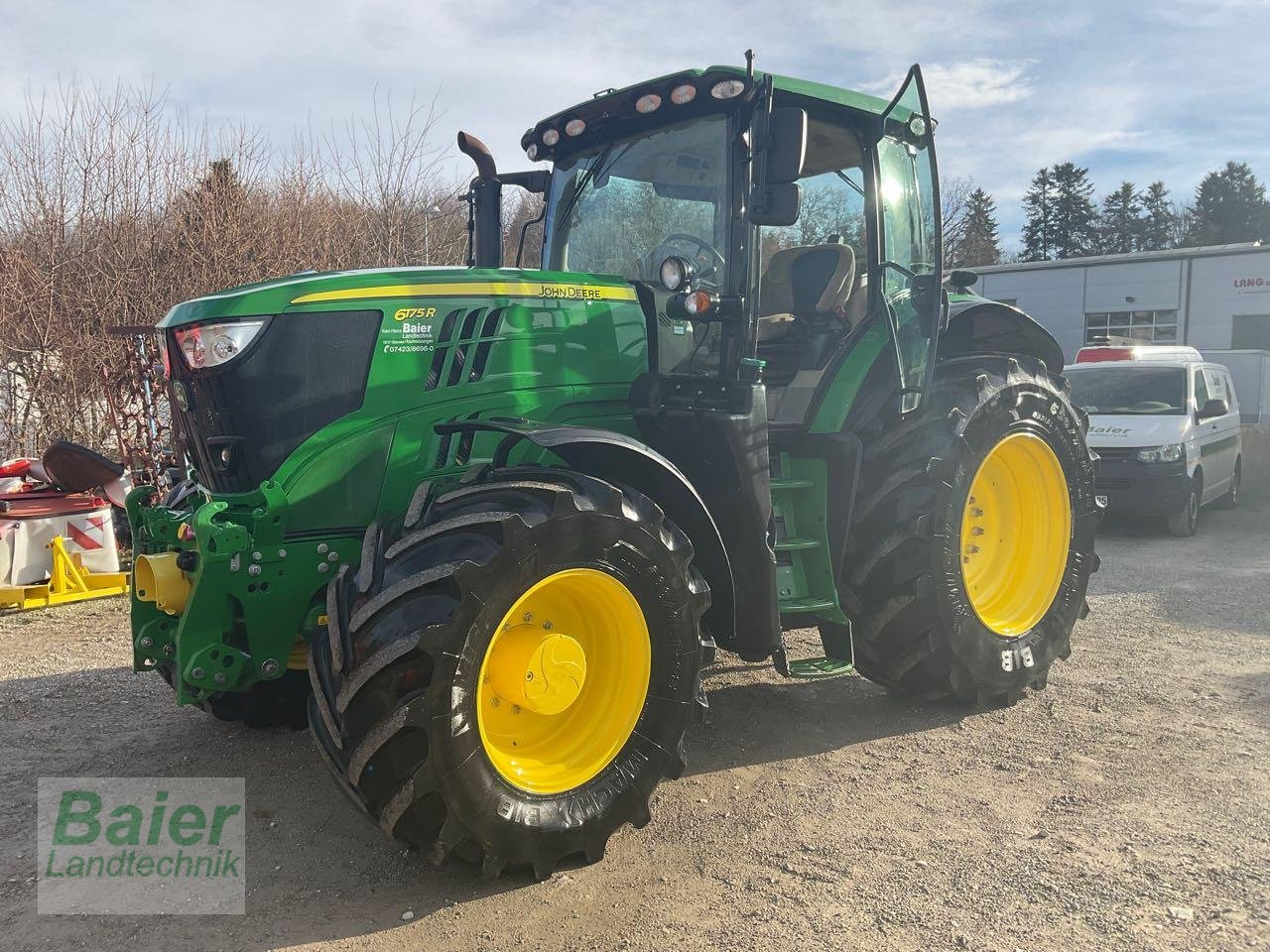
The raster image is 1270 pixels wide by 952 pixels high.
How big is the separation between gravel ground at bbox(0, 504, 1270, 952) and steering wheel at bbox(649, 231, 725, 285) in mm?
1999

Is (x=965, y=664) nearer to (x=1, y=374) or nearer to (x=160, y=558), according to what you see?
(x=160, y=558)

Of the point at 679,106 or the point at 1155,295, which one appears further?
the point at 1155,295

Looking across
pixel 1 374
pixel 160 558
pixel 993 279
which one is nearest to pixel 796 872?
pixel 160 558

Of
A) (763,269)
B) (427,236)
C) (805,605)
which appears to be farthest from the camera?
(427,236)

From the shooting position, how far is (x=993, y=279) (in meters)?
26.0

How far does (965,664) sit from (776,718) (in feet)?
2.90

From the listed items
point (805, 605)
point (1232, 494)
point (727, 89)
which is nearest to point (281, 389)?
point (727, 89)

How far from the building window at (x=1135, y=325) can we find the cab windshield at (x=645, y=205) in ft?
71.9

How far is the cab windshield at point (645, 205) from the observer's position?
3975mm

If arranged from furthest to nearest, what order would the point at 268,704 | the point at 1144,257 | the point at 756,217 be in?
1. the point at 1144,257
2. the point at 268,704
3. the point at 756,217

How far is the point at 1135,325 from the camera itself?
2442 cm

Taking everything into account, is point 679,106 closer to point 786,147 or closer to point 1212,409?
point 786,147

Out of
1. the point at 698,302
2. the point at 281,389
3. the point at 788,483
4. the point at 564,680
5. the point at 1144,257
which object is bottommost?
the point at 564,680

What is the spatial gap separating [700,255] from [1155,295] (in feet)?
77.0
